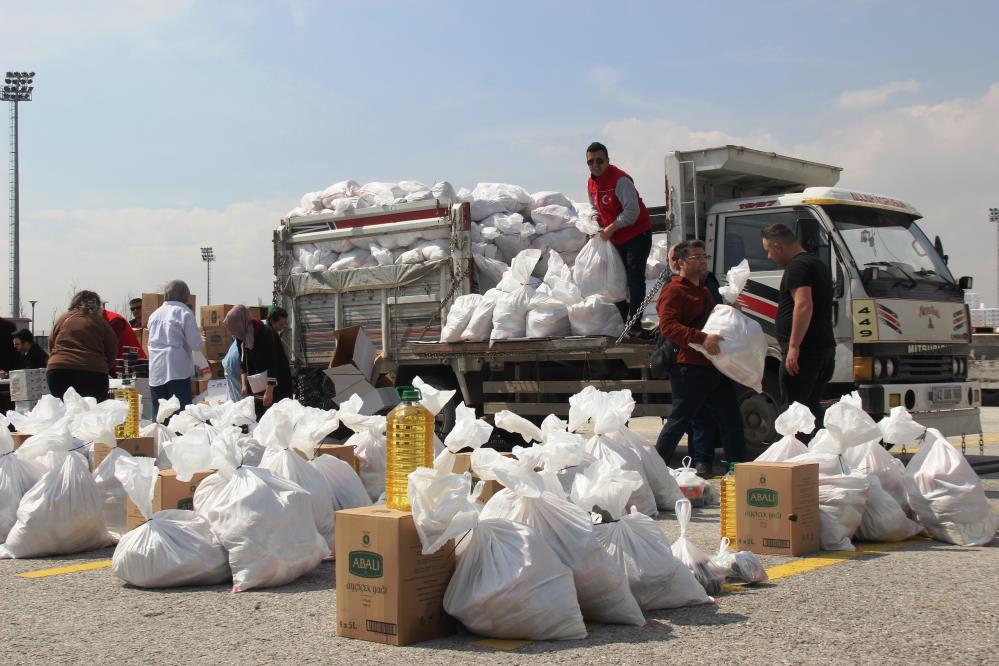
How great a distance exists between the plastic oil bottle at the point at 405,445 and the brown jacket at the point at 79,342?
4.83m

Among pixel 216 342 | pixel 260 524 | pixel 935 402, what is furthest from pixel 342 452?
Answer: pixel 216 342

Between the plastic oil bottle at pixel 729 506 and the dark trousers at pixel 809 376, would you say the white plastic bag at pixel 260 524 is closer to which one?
the plastic oil bottle at pixel 729 506

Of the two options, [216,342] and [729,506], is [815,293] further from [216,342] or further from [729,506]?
[216,342]

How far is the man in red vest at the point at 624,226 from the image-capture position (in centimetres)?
895

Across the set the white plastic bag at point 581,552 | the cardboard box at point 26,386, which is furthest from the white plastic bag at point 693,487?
the cardboard box at point 26,386

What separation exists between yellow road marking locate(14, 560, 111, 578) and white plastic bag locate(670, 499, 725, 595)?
9.22 ft

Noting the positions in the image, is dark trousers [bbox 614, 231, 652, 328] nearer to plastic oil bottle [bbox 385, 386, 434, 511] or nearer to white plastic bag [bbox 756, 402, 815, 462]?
white plastic bag [bbox 756, 402, 815, 462]

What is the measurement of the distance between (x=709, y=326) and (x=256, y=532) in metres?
3.74

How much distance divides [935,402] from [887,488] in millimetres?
3364

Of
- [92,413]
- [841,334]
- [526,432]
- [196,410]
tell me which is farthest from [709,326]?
[92,413]

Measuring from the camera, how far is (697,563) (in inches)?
166

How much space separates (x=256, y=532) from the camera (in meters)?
4.45

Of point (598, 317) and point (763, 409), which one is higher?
point (598, 317)

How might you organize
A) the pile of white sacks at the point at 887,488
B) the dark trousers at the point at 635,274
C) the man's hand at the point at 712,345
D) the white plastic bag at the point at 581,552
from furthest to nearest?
the dark trousers at the point at 635,274
the man's hand at the point at 712,345
the pile of white sacks at the point at 887,488
the white plastic bag at the point at 581,552
